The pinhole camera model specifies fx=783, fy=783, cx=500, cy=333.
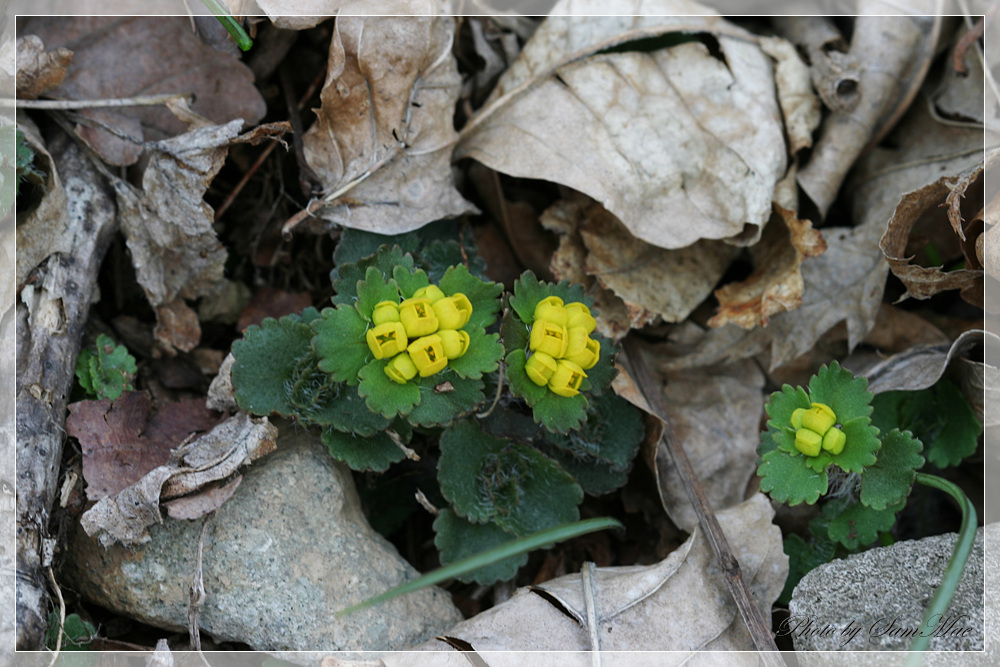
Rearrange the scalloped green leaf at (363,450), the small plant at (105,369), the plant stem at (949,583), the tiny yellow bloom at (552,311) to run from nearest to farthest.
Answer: the plant stem at (949,583) < the tiny yellow bloom at (552,311) < the scalloped green leaf at (363,450) < the small plant at (105,369)

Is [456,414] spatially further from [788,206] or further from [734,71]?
[734,71]

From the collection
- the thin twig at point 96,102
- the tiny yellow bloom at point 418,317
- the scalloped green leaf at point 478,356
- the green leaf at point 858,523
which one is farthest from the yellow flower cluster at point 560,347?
the thin twig at point 96,102

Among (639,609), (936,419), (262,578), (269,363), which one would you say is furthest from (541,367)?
(936,419)

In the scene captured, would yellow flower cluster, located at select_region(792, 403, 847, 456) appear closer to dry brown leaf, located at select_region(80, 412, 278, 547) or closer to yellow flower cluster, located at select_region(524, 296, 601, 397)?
yellow flower cluster, located at select_region(524, 296, 601, 397)

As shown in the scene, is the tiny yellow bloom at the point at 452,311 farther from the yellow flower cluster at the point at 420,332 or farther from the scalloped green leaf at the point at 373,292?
the scalloped green leaf at the point at 373,292

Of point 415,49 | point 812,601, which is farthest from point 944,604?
point 415,49

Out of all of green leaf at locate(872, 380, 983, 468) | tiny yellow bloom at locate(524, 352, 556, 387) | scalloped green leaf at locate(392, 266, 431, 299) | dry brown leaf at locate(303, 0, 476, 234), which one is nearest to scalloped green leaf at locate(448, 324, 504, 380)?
tiny yellow bloom at locate(524, 352, 556, 387)

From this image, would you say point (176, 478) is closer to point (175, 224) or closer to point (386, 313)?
point (386, 313)
